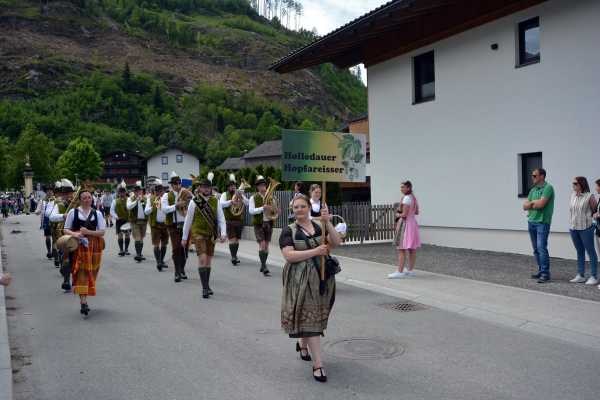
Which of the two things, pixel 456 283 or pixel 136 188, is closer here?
pixel 456 283

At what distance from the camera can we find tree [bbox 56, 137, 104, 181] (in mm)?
94250

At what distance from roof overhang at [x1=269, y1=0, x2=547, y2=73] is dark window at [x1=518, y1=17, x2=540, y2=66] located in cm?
46

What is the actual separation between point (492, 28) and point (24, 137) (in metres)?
80.0

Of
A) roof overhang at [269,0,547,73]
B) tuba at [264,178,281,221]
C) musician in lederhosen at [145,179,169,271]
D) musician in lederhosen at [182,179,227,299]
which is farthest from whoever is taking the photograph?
roof overhang at [269,0,547,73]

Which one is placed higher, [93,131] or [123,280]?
[93,131]

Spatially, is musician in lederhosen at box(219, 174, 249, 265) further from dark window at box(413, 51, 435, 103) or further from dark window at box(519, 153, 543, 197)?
dark window at box(519, 153, 543, 197)

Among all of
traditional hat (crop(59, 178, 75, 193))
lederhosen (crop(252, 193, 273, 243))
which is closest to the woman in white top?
traditional hat (crop(59, 178, 75, 193))

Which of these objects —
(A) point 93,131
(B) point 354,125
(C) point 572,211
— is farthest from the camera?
(A) point 93,131

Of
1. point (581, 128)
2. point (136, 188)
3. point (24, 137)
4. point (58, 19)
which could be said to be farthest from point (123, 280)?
point (58, 19)

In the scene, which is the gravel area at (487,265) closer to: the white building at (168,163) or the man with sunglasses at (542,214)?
the man with sunglasses at (542,214)

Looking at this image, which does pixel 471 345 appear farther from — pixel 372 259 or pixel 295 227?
pixel 372 259

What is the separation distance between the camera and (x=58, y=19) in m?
192

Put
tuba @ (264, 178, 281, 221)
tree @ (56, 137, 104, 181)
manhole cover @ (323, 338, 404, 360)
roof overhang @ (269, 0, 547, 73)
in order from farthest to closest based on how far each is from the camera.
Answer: tree @ (56, 137, 104, 181)
roof overhang @ (269, 0, 547, 73)
tuba @ (264, 178, 281, 221)
manhole cover @ (323, 338, 404, 360)

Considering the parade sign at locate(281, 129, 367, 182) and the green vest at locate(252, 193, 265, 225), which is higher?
the parade sign at locate(281, 129, 367, 182)
